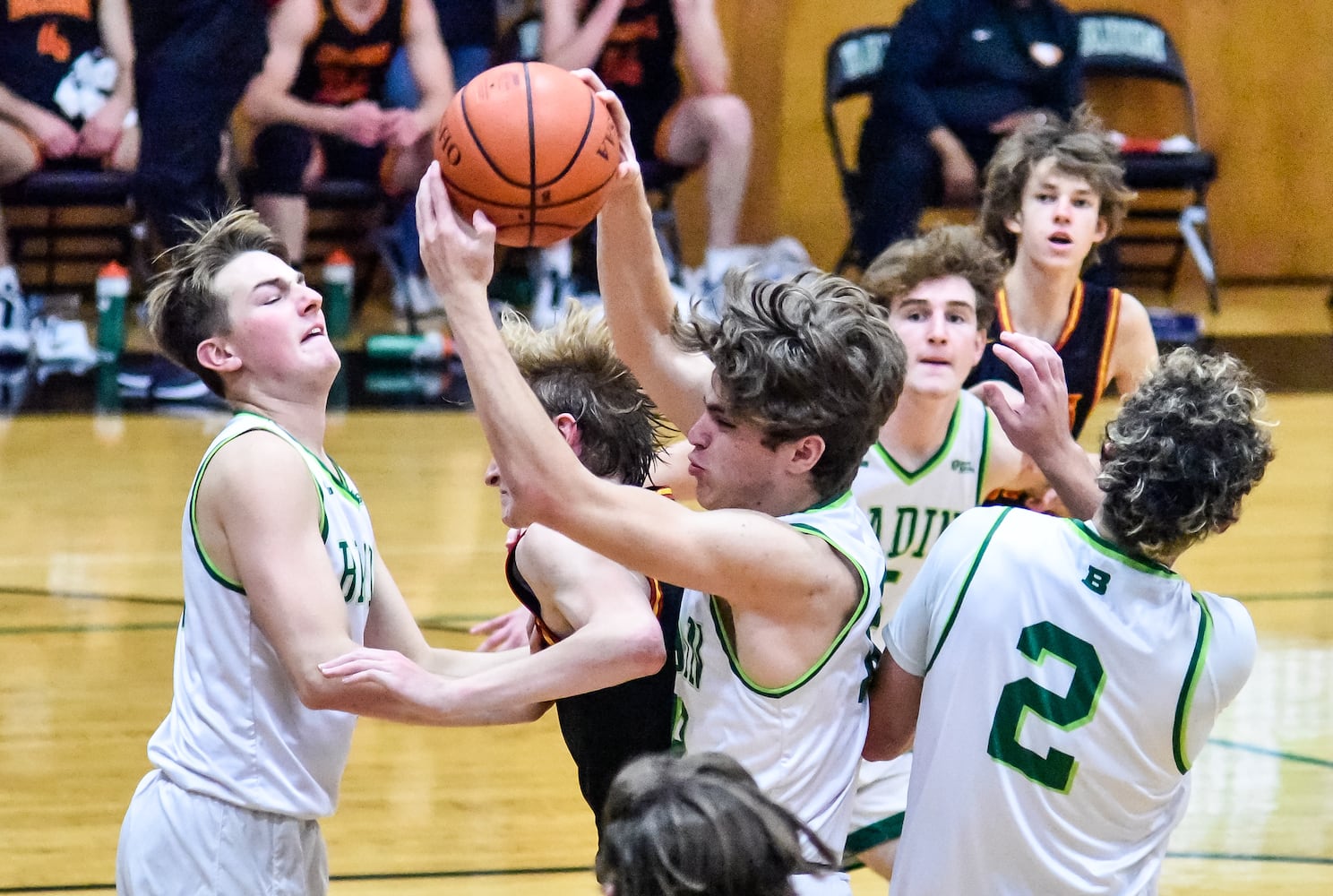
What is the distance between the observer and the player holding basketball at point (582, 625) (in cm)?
264

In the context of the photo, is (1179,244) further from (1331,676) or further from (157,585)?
(157,585)

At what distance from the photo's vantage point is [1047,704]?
2.46 meters

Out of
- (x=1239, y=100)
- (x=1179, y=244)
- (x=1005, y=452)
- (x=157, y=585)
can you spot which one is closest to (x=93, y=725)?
(x=157, y=585)

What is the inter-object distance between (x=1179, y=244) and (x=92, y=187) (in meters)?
6.62

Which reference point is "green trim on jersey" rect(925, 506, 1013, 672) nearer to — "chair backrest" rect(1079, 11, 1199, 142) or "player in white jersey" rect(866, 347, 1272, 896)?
"player in white jersey" rect(866, 347, 1272, 896)

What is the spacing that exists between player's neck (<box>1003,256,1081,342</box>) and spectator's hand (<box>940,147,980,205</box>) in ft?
14.7

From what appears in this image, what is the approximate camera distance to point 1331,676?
219 inches

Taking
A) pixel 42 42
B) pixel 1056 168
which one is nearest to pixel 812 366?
pixel 1056 168

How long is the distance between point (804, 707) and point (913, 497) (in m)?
1.71

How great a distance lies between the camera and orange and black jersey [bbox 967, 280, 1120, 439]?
4781 mm

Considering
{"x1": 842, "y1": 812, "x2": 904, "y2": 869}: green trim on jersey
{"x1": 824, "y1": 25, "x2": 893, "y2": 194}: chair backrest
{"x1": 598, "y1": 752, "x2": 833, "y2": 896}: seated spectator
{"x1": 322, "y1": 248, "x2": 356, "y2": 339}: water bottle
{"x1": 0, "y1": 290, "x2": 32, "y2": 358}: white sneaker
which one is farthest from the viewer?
{"x1": 824, "y1": 25, "x2": 893, "y2": 194}: chair backrest

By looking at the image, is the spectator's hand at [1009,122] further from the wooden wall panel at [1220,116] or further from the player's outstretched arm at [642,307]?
the player's outstretched arm at [642,307]

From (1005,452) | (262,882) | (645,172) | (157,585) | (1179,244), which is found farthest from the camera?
(1179,244)

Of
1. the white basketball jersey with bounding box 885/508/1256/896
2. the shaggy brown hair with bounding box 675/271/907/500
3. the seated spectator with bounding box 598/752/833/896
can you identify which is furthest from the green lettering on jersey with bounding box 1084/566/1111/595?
the seated spectator with bounding box 598/752/833/896
